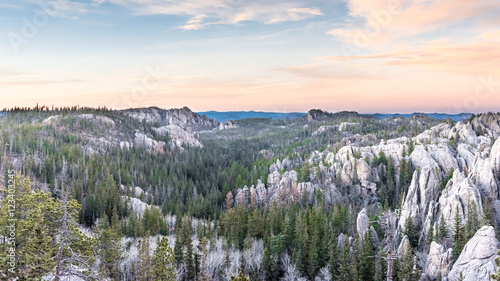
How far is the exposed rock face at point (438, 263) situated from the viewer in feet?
160

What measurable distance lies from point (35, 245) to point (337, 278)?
138ft

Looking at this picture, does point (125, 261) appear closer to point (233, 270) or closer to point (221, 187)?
point (233, 270)

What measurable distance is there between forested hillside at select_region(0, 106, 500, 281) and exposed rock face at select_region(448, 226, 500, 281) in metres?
0.15

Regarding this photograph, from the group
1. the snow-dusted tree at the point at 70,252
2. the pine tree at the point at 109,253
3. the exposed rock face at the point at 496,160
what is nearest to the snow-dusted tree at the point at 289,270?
the pine tree at the point at 109,253

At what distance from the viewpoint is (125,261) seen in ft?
187

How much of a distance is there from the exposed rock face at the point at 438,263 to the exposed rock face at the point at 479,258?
3.35 meters

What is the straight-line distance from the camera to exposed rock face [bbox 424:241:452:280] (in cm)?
4891

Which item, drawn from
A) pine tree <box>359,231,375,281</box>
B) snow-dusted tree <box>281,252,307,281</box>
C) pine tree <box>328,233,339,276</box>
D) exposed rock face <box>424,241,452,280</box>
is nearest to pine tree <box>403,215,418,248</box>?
pine tree <box>359,231,375,281</box>

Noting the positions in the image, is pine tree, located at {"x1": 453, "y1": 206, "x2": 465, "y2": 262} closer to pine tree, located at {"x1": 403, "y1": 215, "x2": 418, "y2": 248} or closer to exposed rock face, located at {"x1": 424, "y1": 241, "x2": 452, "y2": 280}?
exposed rock face, located at {"x1": 424, "y1": 241, "x2": 452, "y2": 280}

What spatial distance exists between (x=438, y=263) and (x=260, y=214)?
51287 millimetres

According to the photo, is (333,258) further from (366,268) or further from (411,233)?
(411,233)

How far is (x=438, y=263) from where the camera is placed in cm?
4969

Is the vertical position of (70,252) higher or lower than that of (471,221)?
higher

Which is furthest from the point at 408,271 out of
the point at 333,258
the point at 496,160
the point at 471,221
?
the point at 496,160
